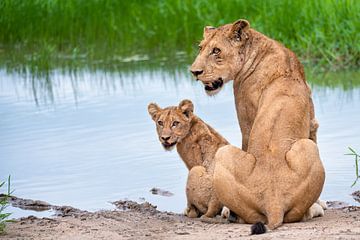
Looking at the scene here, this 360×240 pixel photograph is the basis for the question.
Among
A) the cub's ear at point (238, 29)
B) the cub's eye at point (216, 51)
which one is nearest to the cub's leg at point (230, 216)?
the cub's eye at point (216, 51)

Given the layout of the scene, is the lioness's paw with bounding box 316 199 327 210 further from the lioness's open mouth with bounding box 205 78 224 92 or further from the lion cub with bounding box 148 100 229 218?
the lioness's open mouth with bounding box 205 78 224 92

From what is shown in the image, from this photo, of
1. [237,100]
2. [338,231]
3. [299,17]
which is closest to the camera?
[338,231]

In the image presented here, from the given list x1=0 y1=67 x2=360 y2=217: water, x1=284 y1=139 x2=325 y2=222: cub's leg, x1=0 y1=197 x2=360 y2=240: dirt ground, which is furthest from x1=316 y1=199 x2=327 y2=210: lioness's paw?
x1=284 y1=139 x2=325 y2=222: cub's leg

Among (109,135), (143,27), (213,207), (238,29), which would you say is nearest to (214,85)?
(238,29)

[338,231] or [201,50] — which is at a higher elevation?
[201,50]

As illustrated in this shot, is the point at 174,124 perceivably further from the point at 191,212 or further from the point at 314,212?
the point at 314,212

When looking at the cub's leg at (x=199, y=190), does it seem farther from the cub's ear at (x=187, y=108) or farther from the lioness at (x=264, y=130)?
the cub's ear at (x=187, y=108)

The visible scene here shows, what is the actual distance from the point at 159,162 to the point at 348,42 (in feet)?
17.3

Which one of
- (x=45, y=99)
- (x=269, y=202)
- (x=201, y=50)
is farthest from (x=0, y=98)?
(x=269, y=202)

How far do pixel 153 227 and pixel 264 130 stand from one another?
1.11 meters

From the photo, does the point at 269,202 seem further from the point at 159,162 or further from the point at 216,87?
the point at 159,162

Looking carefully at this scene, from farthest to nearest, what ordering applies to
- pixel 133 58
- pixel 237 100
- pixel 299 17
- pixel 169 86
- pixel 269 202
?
pixel 133 58 < pixel 299 17 < pixel 169 86 < pixel 237 100 < pixel 269 202

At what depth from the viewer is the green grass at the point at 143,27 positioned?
16359mm

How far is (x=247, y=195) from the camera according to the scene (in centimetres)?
834
